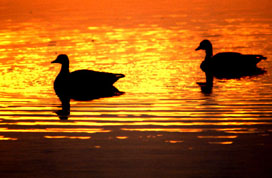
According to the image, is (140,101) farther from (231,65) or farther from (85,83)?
(231,65)

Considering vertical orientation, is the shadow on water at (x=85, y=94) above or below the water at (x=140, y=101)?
below

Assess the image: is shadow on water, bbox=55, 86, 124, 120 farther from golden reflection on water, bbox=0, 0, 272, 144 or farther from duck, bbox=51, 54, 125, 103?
golden reflection on water, bbox=0, 0, 272, 144

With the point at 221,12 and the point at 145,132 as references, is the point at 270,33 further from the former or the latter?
the point at 145,132

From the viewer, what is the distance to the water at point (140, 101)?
1113 centimetres

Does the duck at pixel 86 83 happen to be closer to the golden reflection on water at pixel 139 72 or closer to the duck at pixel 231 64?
the golden reflection on water at pixel 139 72

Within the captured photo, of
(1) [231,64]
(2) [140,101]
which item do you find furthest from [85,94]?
(1) [231,64]

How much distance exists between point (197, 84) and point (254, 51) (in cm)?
659

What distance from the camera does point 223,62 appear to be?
21.6 meters

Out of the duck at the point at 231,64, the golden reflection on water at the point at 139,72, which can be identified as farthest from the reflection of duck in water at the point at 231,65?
the golden reflection on water at the point at 139,72

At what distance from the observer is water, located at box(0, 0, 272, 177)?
11133 millimetres

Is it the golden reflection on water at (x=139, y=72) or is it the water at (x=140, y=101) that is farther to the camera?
the golden reflection on water at (x=139, y=72)

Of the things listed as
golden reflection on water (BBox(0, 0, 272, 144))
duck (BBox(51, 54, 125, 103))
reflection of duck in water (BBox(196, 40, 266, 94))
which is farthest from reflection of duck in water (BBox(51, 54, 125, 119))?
reflection of duck in water (BBox(196, 40, 266, 94))

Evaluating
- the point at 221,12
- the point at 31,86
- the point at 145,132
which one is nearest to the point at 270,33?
the point at 221,12

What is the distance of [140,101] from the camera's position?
1552cm
